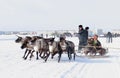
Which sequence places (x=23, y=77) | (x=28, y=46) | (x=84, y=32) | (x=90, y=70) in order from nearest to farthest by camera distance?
1. (x=23, y=77)
2. (x=90, y=70)
3. (x=28, y=46)
4. (x=84, y=32)

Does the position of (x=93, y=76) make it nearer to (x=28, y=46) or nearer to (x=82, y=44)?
(x=28, y=46)

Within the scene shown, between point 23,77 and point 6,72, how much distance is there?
1208 millimetres

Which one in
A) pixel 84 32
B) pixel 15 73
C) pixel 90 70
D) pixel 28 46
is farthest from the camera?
pixel 84 32

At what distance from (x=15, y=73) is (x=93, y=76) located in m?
2.35

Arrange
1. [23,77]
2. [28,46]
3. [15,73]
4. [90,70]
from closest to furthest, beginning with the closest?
[23,77]
[15,73]
[90,70]
[28,46]

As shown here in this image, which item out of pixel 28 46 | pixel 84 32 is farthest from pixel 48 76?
pixel 84 32

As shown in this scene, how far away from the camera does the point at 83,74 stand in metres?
11.3

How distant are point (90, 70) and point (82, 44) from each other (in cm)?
855

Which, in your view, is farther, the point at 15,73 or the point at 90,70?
the point at 90,70

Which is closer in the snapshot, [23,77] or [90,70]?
[23,77]

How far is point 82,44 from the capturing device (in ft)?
68.7

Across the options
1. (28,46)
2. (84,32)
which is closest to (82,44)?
(84,32)

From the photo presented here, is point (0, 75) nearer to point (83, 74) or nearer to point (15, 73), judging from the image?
point (15, 73)

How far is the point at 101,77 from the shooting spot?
34.9 ft
